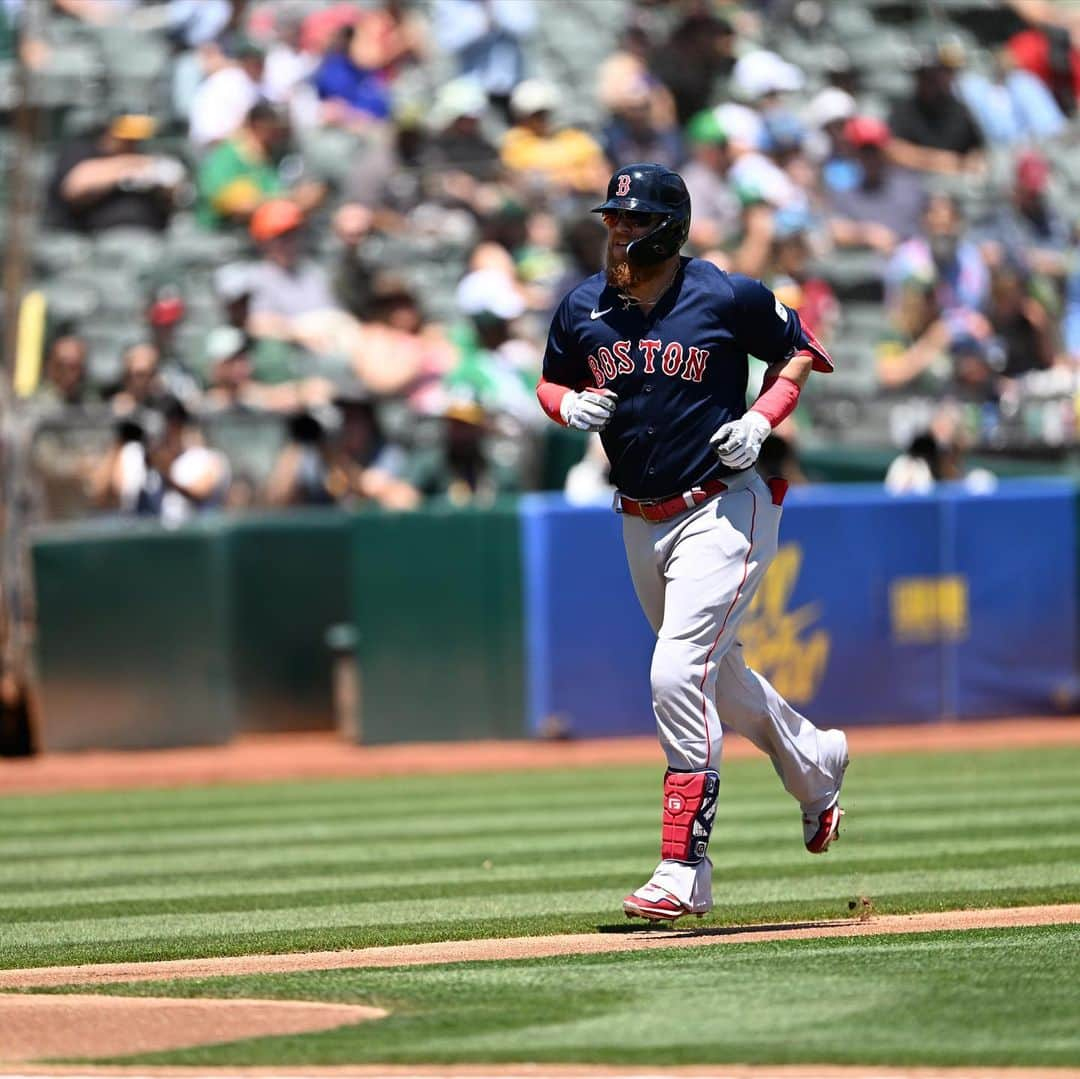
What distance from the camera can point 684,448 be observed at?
632 cm

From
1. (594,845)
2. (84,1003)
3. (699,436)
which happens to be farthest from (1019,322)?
(84,1003)

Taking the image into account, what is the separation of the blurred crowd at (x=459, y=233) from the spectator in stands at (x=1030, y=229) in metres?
0.03

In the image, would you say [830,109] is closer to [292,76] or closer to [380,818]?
[292,76]

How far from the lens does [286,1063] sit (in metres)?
4.37

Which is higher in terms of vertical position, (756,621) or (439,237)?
(439,237)

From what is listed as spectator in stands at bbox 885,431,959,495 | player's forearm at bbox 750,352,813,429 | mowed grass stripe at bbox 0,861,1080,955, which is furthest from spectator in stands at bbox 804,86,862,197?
player's forearm at bbox 750,352,813,429

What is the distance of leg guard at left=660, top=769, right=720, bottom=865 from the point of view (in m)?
6.20

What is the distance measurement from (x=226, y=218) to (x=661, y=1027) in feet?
39.3

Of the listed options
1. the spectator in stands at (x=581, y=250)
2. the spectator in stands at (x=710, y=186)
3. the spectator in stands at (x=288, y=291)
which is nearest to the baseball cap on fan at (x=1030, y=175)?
the spectator in stands at (x=710, y=186)

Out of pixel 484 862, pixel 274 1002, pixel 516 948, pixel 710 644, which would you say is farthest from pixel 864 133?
pixel 274 1002

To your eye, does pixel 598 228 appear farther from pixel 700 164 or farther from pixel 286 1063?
pixel 286 1063

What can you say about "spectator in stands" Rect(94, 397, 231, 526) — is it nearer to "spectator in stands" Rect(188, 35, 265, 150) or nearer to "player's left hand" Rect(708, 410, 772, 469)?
"spectator in stands" Rect(188, 35, 265, 150)

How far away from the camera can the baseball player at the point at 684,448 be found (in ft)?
20.5

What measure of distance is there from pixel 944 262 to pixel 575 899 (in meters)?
10.8
